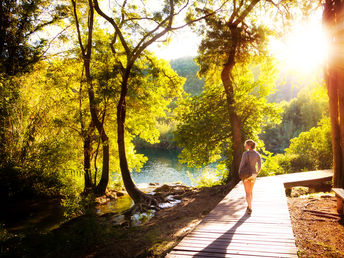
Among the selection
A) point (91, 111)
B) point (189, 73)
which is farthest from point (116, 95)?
point (189, 73)

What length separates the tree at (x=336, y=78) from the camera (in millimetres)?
7211

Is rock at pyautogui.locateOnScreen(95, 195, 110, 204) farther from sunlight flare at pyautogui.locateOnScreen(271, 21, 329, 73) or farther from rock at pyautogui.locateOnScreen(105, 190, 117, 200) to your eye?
sunlight flare at pyautogui.locateOnScreen(271, 21, 329, 73)

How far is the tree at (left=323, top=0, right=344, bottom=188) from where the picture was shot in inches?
284

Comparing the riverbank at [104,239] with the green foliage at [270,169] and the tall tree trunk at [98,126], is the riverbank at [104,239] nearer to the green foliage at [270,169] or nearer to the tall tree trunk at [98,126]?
the tall tree trunk at [98,126]

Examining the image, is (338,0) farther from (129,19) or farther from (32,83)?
(32,83)

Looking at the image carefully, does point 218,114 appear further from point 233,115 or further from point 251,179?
point 251,179

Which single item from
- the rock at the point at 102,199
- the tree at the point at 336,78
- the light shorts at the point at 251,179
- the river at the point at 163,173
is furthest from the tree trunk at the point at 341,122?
the river at the point at 163,173

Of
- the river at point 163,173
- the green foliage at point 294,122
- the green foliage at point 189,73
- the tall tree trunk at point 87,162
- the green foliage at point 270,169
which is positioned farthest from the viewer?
the green foliage at point 189,73

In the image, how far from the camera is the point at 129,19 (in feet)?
40.3

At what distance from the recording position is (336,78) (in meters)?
7.46

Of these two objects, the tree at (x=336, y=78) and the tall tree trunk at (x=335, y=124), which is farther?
the tall tree trunk at (x=335, y=124)

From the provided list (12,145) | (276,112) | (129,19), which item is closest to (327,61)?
(276,112)

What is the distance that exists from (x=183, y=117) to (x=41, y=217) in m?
8.43

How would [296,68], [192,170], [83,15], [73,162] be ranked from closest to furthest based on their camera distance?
[296,68]
[73,162]
[83,15]
[192,170]
